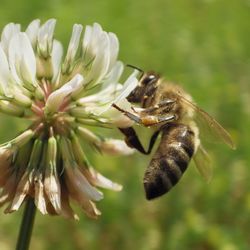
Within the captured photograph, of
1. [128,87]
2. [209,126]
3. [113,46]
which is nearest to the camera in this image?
[128,87]

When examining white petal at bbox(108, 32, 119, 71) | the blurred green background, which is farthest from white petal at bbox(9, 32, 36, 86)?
the blurred green background

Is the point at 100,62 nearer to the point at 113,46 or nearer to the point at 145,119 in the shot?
the point at 113,46

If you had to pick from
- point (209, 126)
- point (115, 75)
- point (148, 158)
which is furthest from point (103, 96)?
point (148, 158)

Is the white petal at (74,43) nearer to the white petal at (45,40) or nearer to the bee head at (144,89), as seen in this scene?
the white petal at (45,40)

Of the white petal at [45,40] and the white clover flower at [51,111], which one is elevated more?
the white petal at [45,40]

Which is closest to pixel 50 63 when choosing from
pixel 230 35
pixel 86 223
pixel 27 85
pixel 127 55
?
pixel 27 85

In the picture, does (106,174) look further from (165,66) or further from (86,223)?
(165,66)

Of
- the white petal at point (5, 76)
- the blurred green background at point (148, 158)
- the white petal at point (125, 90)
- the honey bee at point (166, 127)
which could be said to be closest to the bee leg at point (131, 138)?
the honey bee at point (166, 127)
